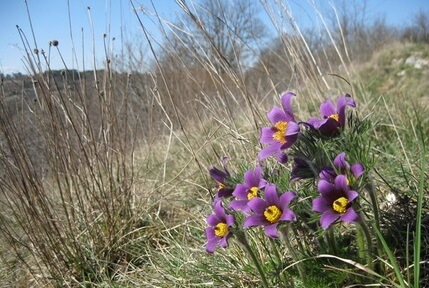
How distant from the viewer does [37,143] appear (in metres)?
2.31

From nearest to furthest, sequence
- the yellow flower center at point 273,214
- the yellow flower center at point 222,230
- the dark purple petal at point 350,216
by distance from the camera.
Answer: the dark purple petal at point 350,216 < the yellow flower center at point 273,214 < the yellow flower center at point 222,230

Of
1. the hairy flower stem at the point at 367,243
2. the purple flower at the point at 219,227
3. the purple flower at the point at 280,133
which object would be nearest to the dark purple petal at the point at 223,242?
the purple flower at the point at 219,227

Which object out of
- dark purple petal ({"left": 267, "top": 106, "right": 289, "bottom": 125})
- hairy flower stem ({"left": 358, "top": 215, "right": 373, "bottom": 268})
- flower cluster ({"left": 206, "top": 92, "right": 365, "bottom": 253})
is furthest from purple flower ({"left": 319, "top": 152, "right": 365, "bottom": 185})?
dark purple petal ({"left": 267, "top": 106, "right": 289, "bottom": 125})

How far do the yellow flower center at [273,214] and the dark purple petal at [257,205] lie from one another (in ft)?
0.04

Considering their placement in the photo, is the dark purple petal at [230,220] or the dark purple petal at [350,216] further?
the dark purple petal at [230,220]

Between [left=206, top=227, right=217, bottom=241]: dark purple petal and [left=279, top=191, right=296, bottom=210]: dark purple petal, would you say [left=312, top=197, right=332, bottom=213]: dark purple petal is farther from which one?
[left=206, top=227, right=217, bottom=241]: dark purple petal

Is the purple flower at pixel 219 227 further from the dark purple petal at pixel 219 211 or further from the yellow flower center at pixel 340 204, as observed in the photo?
the yellow flower center at pixel 340 204

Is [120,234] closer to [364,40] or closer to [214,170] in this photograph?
[214,170]

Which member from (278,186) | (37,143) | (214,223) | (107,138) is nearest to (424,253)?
(278,186)

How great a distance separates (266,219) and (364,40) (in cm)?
2664

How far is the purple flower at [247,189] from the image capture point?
1042 millimetres

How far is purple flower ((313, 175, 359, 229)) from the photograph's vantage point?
0.88 metres

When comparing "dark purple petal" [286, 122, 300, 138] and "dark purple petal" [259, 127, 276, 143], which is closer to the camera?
"dark purple petal" [286, 122, 300, 138]

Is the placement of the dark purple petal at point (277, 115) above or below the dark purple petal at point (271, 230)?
above
